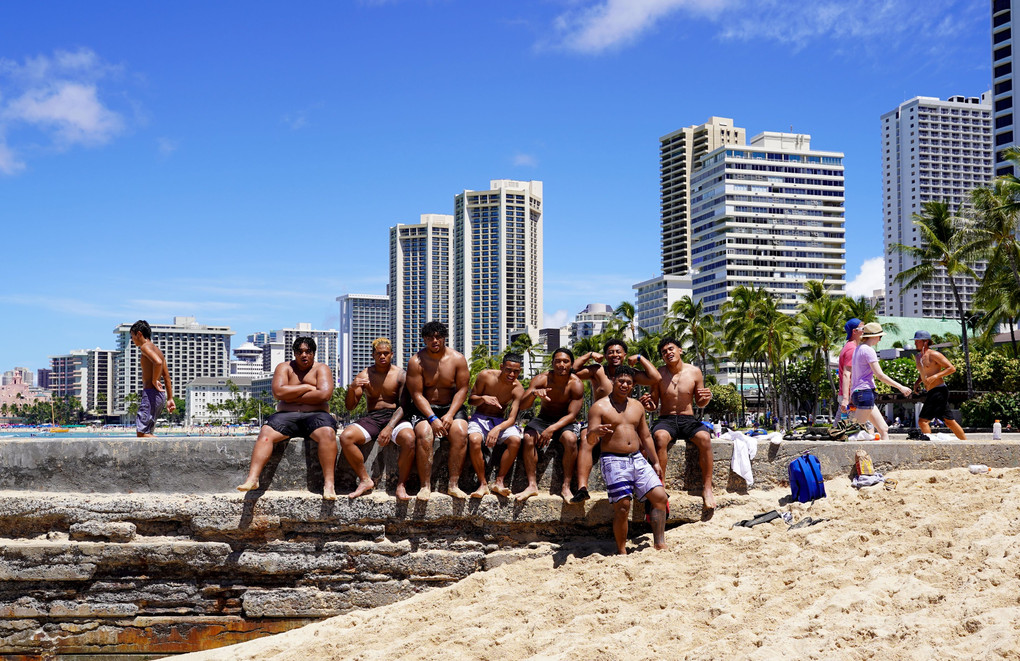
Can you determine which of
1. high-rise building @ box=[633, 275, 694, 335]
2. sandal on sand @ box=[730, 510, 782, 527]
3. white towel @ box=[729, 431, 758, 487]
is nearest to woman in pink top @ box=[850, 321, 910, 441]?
white towel @ box=[729, 431, 758, 487]

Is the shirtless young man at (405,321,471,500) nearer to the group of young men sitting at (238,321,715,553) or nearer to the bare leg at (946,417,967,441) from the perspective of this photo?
the group of young men sitting at (238,321,715,553)

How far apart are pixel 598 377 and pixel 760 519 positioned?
1.83 metres

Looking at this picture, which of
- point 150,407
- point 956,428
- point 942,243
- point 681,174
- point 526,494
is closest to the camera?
point 526,494

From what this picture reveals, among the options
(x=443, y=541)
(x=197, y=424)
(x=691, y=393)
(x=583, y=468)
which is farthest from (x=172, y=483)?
(x=197, y=424)

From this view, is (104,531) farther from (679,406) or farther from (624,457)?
(679,406)

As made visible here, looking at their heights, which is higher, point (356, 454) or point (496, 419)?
point (496, 419)

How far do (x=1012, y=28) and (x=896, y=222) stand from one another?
10003 cm

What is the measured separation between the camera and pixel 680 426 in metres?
7.58

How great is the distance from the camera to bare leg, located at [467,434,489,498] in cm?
725

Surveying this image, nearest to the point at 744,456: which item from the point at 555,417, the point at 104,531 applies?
the point at 555,417

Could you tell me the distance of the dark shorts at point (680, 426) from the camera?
295 inches

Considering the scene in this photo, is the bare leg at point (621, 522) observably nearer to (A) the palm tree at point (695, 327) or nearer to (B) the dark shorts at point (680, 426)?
(B) the dark shorts at point (680, 426)

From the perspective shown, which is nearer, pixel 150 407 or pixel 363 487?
pixel 363 487

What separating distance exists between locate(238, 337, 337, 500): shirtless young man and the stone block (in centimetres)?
116
